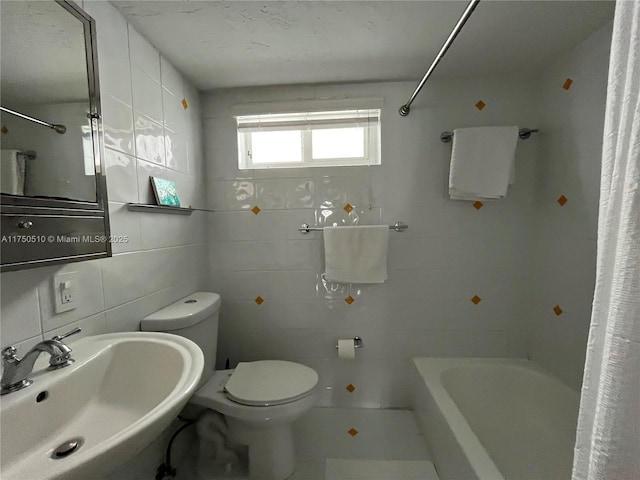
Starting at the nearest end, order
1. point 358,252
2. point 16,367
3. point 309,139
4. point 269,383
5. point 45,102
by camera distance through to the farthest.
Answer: point 16,367 → point 45,102 → point 269,383 → point 358,252 → point 309,139

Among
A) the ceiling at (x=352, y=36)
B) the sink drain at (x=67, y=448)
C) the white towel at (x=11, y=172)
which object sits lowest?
the sink drain at (x=67, y=448)

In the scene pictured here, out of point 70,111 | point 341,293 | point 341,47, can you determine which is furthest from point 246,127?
point 341,293

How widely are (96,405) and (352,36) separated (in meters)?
1.63

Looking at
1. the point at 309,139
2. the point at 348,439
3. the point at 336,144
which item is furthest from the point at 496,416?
the point at 309,139

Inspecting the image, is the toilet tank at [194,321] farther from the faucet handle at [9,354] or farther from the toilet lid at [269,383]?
the faucet handle at [9,354]

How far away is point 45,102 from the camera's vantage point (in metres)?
0.78

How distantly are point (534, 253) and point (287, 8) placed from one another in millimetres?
1780

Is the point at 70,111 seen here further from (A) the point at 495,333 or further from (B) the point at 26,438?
(A) the point at 495,333

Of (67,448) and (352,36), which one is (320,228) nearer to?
(352,36)

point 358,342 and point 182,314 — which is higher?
point 182,314

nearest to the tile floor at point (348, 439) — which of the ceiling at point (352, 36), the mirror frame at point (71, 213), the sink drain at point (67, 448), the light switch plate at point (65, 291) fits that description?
the sink drain at point (67, 448)

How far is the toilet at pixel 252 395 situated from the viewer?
1.21 metres

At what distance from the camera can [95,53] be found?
2.98 feet

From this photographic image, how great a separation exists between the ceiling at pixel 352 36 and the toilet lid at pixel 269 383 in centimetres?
155
